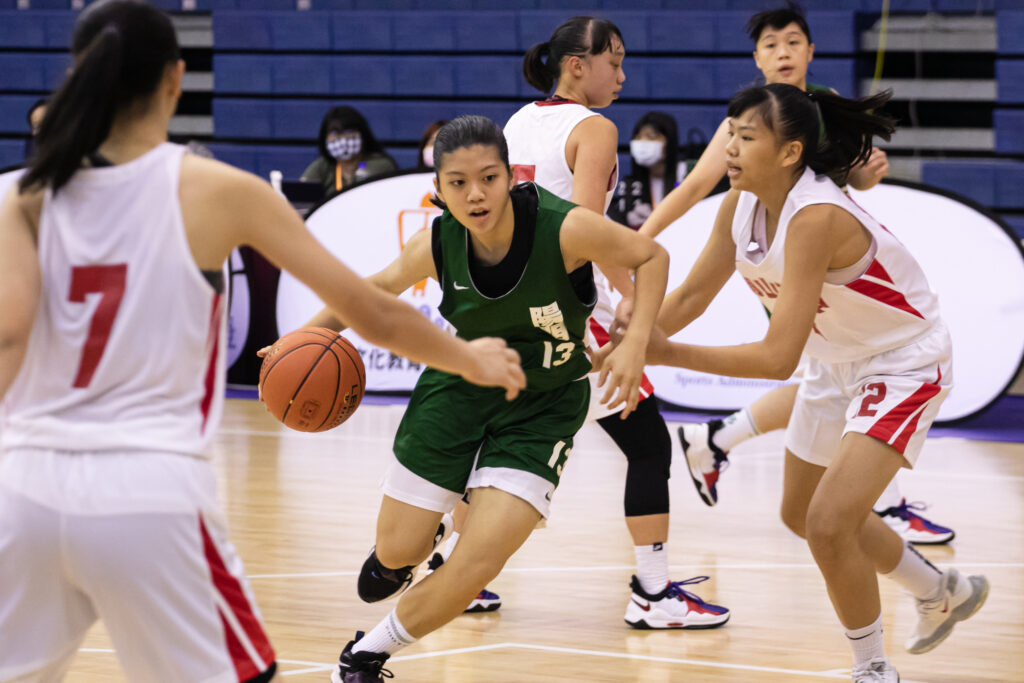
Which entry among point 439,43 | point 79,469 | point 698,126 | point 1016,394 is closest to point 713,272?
point 79,469

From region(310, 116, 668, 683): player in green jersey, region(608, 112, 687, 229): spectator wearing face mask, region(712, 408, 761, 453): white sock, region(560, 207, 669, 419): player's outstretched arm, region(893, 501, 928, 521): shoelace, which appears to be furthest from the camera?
region(608, 112, 687, 229): spectator wearing face mask

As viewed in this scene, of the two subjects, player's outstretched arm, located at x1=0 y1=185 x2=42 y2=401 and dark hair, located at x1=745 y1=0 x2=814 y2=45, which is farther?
dark hair, located at x1=745 y1=0 x2=814 y2=45

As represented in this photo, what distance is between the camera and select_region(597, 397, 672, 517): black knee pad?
4141mm

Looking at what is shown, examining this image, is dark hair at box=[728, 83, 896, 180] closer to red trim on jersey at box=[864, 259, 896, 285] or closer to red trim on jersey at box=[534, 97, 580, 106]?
red trim on jersey at box=[864, 259, 896, 285]

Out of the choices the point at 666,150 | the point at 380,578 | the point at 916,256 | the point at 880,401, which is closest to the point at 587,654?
the point at 380,578

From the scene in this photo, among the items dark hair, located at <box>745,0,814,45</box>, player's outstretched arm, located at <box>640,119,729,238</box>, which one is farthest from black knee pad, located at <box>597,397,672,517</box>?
dark hair, located at <box>745,0,814,45</box>

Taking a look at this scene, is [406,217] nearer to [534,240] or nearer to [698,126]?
[698,126]

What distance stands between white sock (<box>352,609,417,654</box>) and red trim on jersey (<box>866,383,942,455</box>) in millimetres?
1219

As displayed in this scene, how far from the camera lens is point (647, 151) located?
8.14 metres

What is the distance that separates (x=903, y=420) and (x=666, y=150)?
4976mm

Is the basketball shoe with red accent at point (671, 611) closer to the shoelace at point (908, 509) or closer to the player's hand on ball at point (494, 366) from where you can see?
the shoelace at point (908, 509)

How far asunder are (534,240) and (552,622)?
1.39m

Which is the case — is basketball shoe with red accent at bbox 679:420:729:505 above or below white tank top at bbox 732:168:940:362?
below

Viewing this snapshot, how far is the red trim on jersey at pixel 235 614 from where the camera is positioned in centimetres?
201
